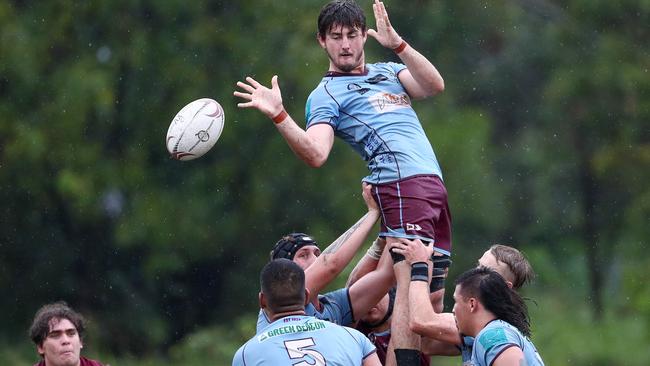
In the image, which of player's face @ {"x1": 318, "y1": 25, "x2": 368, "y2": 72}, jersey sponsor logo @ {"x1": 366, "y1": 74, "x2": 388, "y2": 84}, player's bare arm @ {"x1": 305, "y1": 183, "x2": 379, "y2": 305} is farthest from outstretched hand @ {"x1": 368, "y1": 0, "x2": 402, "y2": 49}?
player's bare arm @ {"x1": 305, "y1": 183, "x2": 379, "y2": 305}

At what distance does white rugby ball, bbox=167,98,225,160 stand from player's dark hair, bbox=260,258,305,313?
62.8 inches

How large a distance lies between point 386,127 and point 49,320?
2.42m

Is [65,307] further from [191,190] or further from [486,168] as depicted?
[486,168]

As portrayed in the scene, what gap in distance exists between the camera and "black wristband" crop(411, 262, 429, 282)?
796cm

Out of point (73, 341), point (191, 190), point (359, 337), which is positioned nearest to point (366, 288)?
point (359, 337)

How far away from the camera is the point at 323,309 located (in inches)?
333

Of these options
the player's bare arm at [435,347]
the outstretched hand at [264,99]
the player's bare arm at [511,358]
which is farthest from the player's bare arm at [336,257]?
the player's bare arm at [511,358]

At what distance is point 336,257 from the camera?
325 inches

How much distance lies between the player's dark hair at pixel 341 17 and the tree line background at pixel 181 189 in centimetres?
1173

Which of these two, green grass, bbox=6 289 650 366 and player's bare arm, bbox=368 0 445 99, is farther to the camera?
green grass, bbox=6 289 650 366

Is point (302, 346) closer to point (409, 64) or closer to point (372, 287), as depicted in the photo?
point (372, 287)

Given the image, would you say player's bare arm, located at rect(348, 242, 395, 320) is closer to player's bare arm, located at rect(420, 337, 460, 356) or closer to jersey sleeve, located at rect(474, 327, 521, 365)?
player's bare arm, located at rect(420, 337, 460, 356)

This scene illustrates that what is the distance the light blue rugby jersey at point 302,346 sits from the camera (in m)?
6.99

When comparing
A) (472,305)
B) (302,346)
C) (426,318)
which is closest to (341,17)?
(426,318)
